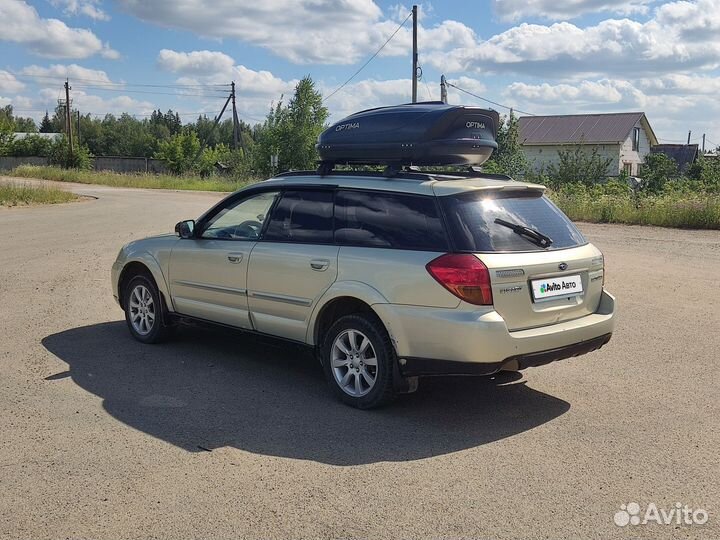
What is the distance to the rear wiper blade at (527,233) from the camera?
5.24 metres

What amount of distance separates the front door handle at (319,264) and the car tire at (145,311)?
2.12 m

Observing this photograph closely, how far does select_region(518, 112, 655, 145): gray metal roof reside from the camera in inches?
2299

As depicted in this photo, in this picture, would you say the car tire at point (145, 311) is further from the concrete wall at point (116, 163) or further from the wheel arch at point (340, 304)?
the concrete wall at point (116, 163)

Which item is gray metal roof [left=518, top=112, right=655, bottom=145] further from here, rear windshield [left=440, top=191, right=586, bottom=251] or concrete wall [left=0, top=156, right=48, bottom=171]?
rear windshield [left=440, top=191, right=586, bottom=251]

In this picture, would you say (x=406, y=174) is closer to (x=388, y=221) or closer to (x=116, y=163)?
(x=388, y=221)

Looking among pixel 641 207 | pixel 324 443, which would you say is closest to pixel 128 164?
pixel 641 207

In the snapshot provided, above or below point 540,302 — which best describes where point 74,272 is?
below

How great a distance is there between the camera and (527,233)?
5273mm

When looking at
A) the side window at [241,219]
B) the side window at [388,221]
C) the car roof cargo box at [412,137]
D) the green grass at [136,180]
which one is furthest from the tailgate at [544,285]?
the green grass at [136,180]

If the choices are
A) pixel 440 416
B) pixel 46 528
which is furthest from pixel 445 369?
pixel 46 528

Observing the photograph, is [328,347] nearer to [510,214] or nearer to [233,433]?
[233,433]

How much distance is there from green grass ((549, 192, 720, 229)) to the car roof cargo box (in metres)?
15.5

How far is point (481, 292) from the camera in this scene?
191 inches

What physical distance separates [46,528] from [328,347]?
247cm
